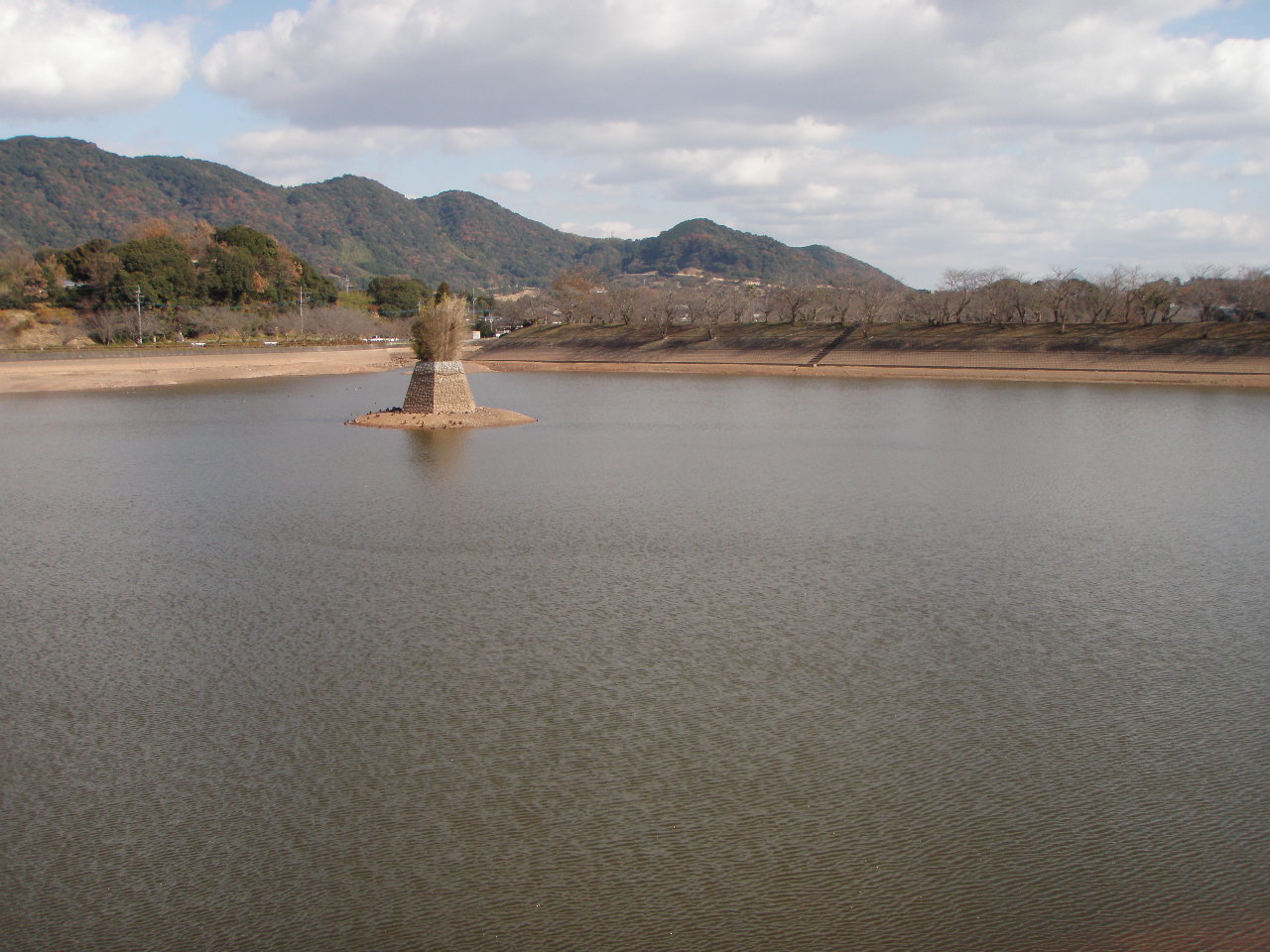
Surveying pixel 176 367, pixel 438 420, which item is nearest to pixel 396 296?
pixel 176 367

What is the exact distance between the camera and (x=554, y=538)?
15.3m

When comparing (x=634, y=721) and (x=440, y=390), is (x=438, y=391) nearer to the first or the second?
(x=440, y=390)

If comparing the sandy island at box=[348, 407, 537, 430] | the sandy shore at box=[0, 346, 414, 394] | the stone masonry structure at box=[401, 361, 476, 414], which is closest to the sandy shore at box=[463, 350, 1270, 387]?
the sandy shore at box=[0, 346, 414, 394]

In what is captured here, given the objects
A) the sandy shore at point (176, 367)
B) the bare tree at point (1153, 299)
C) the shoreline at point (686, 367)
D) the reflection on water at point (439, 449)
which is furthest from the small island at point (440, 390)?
the bare tree at point (1153, 299)

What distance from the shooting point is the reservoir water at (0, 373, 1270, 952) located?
232 inches

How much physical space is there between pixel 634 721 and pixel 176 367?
4918cm

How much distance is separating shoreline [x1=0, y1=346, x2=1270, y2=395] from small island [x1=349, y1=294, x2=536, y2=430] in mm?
20687

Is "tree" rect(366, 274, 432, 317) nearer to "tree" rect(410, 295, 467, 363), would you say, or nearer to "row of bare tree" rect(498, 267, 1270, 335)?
"row of bare tree" rect(498, 267, 1270, 335)

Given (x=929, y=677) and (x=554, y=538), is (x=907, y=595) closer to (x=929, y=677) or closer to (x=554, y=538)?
(x=929, y=677)

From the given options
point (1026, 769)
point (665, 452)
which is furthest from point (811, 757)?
point (665, 452)

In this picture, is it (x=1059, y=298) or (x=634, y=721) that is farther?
(x=1059, y=298)

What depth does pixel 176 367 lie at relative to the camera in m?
50.7

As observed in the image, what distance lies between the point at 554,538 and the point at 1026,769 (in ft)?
29.2

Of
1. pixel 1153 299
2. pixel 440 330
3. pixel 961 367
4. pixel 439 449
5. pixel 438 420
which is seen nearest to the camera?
pixel 439 449
